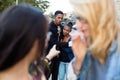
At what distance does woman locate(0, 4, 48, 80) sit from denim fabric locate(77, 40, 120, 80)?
0.72 m

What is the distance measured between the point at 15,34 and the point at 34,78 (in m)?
0.37

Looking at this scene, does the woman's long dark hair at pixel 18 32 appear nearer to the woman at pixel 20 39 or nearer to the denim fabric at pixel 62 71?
the woman at pixel 20 39

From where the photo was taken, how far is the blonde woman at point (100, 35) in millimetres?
2711

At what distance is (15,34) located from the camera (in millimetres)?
2049

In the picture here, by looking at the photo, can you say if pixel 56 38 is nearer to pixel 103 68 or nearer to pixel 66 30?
pixel 66 30

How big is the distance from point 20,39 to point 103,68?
902 mm

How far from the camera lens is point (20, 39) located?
2.06 metres

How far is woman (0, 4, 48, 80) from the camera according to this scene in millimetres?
2057

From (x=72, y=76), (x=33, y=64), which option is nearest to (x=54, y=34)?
(x=72, y=76)

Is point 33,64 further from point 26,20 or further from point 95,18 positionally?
point 95,18

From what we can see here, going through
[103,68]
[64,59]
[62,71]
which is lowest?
[62,71]

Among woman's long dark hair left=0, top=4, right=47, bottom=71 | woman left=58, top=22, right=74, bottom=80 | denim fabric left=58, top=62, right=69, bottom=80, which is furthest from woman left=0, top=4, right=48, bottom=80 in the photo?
denim fabric left=58, top=62, right=69, bottom=80

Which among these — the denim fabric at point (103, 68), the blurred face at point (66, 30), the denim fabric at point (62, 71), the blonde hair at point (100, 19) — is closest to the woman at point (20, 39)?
the blonde hair at point (100, 19)

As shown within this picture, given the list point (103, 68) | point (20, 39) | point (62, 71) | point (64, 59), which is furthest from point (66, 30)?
point (20, 39)
